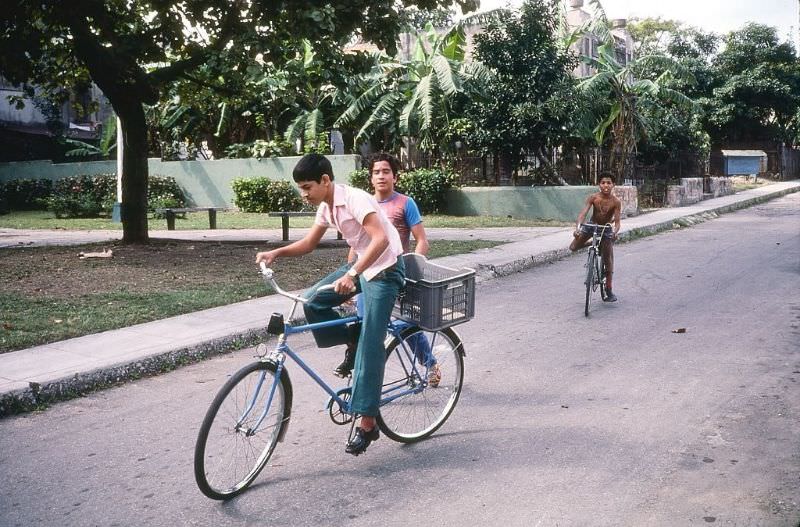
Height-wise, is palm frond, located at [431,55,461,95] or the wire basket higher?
palm frond, located at [431,55,461,95]

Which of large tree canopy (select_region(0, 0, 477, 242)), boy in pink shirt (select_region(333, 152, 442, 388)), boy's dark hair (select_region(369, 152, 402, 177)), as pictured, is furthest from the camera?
large tree canopy (select_region(0, 0, 477, 242))

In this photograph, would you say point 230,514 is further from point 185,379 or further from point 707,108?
Answer: point 707,108

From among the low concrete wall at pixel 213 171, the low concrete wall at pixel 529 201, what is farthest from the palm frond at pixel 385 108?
the low concrete wall at pixel 529 201

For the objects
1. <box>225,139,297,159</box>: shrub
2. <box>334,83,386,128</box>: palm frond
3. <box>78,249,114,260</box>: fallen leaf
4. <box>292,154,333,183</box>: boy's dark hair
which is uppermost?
<box>334,83,386,128</box>: palm frond

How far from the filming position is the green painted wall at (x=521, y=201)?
20.2 m

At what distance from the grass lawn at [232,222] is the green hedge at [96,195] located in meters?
0.56

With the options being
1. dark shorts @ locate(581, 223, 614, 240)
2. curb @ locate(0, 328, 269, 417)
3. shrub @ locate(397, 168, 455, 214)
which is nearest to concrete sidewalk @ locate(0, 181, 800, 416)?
curb @ locate(0, 328, 269, 417)

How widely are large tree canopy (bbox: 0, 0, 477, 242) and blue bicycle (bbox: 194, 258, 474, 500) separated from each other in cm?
704

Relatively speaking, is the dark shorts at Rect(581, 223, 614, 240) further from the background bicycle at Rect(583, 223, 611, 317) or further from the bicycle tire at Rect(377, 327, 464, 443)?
the bicycle tire at Rect(377, 327, 464, 443)

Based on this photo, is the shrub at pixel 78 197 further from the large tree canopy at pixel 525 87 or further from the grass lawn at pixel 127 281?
the large tree canopy at pixel 525 87

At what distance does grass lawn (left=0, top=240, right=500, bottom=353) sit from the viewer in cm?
829

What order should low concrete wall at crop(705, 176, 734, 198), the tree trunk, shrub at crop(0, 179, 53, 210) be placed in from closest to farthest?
the tree trunk
shrub at crop(0, 179, 53, 210)
low concrete wall at crop(705, 176, 734, 198)

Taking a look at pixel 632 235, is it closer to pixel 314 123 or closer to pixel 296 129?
pixel 314 123

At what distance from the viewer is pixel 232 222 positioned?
69.7ft
